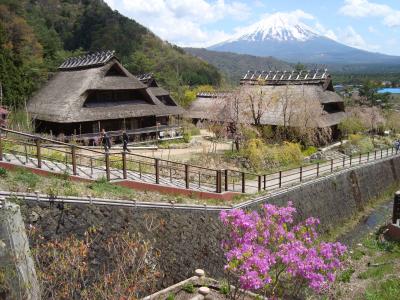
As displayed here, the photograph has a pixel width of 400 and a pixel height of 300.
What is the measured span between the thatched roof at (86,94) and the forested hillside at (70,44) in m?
3.65

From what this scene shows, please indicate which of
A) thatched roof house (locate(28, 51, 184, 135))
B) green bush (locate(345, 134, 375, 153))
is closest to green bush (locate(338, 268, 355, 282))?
thatched roof house (locate(28, 51, 184, 135))

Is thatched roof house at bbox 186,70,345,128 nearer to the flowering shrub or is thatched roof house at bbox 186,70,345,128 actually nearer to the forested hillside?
the forested hillside

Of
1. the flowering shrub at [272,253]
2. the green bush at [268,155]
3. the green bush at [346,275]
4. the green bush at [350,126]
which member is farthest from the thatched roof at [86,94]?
the flowering shrub at [272,253]

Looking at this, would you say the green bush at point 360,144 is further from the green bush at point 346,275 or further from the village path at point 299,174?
the green bush at point 346,275

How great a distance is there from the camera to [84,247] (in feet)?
21.5

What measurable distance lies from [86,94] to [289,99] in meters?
14.1

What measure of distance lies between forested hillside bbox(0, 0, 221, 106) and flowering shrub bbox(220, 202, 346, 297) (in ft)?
85.9

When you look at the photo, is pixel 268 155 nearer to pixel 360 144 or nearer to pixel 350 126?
pixel 360 144

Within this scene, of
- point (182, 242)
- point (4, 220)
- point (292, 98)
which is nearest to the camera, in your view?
point (4, 220)

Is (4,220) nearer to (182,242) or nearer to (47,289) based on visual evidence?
(47,289)

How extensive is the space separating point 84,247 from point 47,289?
833mm

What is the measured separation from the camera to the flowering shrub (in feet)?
20.9

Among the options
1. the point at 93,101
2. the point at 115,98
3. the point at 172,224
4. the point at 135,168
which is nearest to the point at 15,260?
the point at 172,224

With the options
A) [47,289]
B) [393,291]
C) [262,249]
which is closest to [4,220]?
[47,289]
